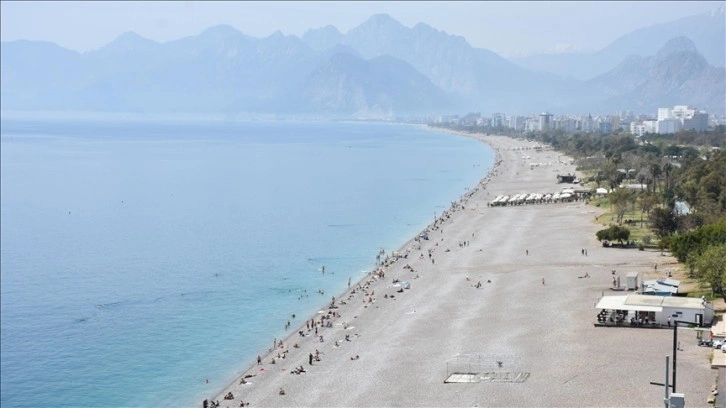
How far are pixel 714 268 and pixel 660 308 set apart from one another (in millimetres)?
3162

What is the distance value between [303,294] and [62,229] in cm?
3110

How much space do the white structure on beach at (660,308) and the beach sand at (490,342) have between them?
2.16 ft

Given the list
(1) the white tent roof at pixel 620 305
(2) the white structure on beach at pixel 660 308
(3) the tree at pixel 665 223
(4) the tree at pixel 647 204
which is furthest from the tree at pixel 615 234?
(2) the white structure on beach at pixel 660 308

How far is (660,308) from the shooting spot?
3084cm

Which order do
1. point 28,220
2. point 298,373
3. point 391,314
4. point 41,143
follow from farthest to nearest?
point 41,143
point 28,220
point 391,314
point 298,373

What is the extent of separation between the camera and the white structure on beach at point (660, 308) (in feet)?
98.1

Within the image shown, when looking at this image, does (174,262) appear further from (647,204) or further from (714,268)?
(714,268)

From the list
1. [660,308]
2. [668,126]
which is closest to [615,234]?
[660,308]

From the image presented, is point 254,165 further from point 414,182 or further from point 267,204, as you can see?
point 267,204

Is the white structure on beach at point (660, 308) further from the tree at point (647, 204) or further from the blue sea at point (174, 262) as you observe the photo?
the tree at point (647, 204)

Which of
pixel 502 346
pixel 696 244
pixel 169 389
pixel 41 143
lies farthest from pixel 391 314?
pixel 41 143

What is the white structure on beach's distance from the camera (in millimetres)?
29906

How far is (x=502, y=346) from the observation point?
2964 cm

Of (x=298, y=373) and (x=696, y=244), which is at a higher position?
(x=696, y=244)
